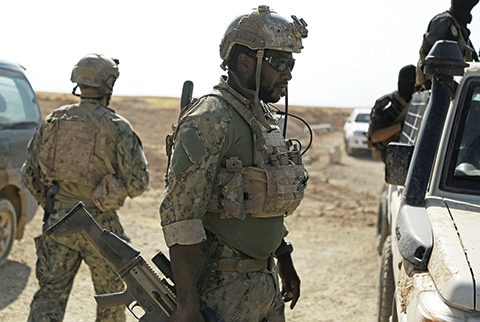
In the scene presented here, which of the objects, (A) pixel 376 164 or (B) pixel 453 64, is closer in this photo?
(B) pixel 453 64

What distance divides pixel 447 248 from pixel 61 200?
2.62m

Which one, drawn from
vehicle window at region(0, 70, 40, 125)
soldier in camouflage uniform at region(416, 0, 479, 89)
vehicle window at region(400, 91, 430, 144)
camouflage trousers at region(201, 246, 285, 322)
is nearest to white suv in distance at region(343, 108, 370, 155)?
soldier in camouflage uniform at region(416, 0, 479, 89)

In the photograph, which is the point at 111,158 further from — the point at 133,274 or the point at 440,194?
the point at 440,194

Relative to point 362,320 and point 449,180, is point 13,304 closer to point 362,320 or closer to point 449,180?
point 362,320

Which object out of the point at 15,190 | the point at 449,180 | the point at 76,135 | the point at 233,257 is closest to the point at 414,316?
the point at 233,257

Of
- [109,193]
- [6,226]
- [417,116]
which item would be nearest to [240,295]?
[109,193]

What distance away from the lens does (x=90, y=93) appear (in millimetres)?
3809

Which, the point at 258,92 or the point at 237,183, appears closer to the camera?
the point at 237,183

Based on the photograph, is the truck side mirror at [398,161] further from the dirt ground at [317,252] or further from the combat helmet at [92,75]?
the dirt ground at [317,252]

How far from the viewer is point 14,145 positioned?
18.2ft

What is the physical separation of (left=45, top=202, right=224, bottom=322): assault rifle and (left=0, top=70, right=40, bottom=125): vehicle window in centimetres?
360

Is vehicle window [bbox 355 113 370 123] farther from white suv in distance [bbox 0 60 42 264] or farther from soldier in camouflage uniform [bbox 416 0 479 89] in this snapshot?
white suv in distance [bbox 0 60 42 264]

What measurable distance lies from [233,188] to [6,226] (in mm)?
4380

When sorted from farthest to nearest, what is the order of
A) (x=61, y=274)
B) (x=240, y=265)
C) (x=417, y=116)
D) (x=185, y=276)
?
(x=417, y=116), (x=61, y=274), (x=240, y=265), (x=185, y=276)
